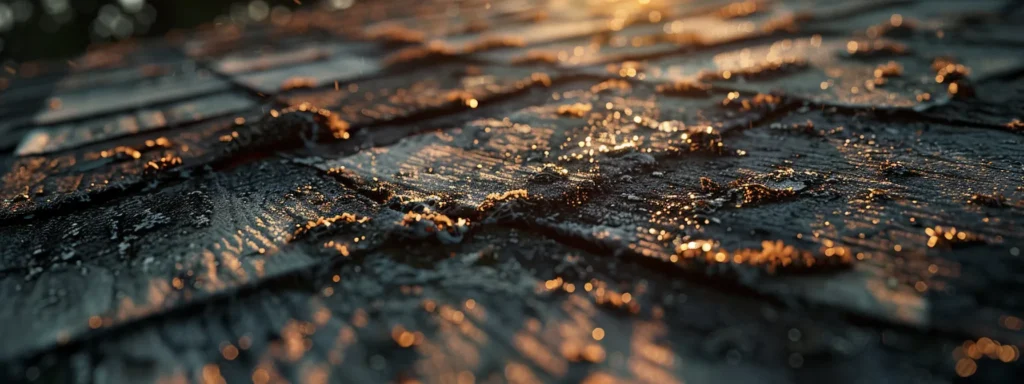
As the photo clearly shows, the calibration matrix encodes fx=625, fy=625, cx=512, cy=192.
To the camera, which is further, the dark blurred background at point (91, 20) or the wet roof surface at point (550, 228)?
the dark blurred background at point (91, 20)

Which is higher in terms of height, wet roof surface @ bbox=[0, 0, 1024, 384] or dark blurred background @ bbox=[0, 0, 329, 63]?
wet roof surface @ bbox=[0, 0, 1024, 384]

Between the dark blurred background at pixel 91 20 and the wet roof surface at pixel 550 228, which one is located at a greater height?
the wet roof surface at pixel 550 228

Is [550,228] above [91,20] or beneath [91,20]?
above

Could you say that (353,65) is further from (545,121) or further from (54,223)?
(54,223)

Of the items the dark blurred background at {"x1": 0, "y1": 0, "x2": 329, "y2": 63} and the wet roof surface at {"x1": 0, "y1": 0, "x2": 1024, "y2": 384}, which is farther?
the dark blurred background at {"x1": 0, "y1": 0, "x2": 329, "y2": 63}

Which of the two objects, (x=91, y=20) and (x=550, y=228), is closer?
(x=550, y=228)
